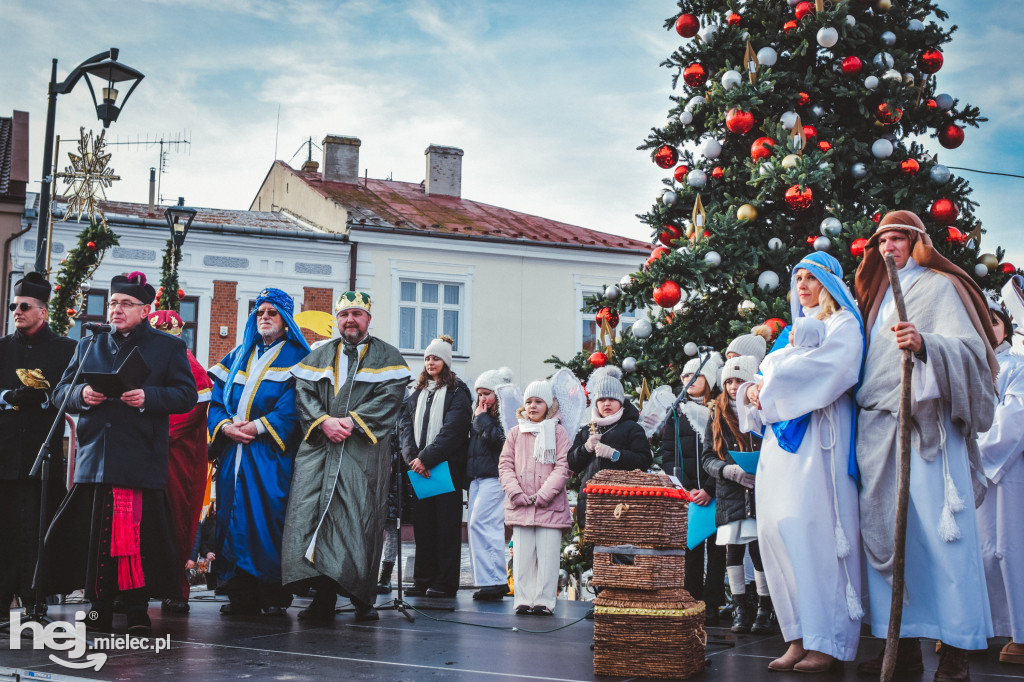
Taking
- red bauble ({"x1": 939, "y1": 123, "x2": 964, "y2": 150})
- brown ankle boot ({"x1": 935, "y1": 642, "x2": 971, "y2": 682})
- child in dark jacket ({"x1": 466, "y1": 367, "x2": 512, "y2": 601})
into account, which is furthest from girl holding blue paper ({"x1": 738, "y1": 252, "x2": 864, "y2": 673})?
red bauble ({"x1": 939, "y1": 123, "x2": 964, "y2": 150})

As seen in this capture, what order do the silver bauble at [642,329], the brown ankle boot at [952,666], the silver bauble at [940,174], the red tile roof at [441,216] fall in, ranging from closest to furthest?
the brown ankle boot at [952,666], the silver bauble at [940,174], the silver bauble at [642,329], the red tile roof at [441,216]

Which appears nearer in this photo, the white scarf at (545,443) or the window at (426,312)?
the white scarf at (545,443)

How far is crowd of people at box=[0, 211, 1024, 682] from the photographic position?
4.81 metres

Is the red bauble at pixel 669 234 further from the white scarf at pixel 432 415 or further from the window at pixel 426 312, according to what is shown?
the window at pixel 426 312

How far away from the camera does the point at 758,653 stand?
563 centimetres

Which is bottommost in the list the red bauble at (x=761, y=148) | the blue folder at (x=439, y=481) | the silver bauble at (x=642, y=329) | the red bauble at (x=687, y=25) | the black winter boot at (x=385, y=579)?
the black winter boot at (x=385, y=579)

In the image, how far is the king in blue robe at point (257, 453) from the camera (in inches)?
285

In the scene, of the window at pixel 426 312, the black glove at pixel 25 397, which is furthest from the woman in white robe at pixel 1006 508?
the window at pixel 426 312

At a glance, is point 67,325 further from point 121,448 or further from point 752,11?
point 752,11

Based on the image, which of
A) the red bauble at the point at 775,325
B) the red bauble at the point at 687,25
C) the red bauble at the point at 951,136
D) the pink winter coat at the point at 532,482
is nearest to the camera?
the pink winter coat at the point at 532,482

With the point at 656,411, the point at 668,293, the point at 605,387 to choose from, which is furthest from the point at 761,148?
the point at 605,387

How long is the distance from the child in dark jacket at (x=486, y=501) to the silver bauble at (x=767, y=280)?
7.89ft

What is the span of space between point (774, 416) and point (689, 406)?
2.70 m

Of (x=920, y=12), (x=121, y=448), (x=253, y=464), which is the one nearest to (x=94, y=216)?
(x=253, y=464)
